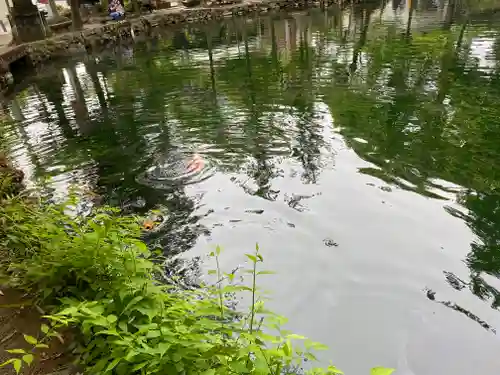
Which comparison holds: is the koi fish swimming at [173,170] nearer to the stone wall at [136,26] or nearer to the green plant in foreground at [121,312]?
the green plant in foreground at [121,312]

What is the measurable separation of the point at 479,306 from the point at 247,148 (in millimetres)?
6815

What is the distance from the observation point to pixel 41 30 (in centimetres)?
2741

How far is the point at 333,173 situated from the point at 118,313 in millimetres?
6966

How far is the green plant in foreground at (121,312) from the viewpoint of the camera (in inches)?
128

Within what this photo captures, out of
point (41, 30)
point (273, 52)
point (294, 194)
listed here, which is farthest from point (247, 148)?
point (41, 30)

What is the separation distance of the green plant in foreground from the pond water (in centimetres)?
172

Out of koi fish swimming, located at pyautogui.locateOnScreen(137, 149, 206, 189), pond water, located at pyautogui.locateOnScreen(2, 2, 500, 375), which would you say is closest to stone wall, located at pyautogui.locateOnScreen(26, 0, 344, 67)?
pond water, located at pyautogui.locateOnScreen(2, 2, 500, 375)

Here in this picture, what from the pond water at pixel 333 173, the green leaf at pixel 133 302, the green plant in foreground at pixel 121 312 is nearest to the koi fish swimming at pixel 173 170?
the pond water at pixel 333 173

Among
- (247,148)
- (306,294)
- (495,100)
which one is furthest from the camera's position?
(495,100)

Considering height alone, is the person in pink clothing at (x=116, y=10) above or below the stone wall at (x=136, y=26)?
above

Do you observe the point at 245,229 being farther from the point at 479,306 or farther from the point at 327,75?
the point at 327,75

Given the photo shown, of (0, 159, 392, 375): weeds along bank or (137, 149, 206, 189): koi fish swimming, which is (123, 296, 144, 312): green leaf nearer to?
(0, 159, 392, 375): weeds along bank

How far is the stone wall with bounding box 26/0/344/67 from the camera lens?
2736 cm

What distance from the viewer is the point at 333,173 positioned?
9.89m
